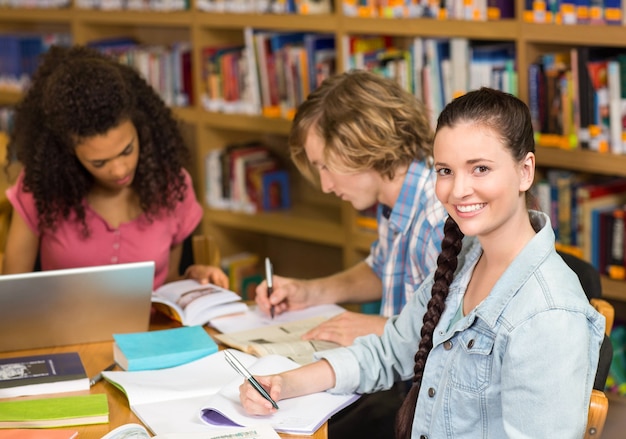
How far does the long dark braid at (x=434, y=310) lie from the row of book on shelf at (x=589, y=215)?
1.45 m

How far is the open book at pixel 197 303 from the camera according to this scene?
216 cm

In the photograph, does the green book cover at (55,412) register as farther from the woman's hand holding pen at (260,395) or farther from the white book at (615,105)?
the white book at (615,105)

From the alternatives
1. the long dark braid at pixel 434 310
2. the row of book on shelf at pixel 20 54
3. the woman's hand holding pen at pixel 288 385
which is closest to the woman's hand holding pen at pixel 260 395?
the woman's hand holding pen at pixel 288 385

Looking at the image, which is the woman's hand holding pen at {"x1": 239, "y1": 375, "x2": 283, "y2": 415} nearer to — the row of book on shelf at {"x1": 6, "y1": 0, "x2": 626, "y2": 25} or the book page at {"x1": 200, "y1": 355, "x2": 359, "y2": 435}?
the book page at {"x1": 200, "y1": 355, "x2": 359, "y2": 435}

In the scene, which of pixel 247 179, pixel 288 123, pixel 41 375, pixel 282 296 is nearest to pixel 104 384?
pixel 41 375

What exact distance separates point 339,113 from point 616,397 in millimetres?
1326

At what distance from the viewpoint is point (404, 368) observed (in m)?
1.82

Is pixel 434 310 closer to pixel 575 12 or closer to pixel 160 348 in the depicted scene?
pixel 160 348

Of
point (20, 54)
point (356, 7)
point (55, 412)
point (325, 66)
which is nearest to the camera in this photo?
point (55, 412)

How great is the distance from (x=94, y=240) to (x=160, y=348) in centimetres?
66

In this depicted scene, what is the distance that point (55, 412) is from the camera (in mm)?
1695

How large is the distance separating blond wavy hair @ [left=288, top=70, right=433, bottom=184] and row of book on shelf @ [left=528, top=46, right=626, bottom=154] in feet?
3.14

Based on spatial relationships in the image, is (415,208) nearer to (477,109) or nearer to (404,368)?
(404,368)

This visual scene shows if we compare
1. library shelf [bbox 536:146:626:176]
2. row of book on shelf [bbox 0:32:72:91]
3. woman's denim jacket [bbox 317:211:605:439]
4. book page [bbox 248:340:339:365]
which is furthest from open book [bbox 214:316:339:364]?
row of book on shelf [bbox 0:32:72:91]
